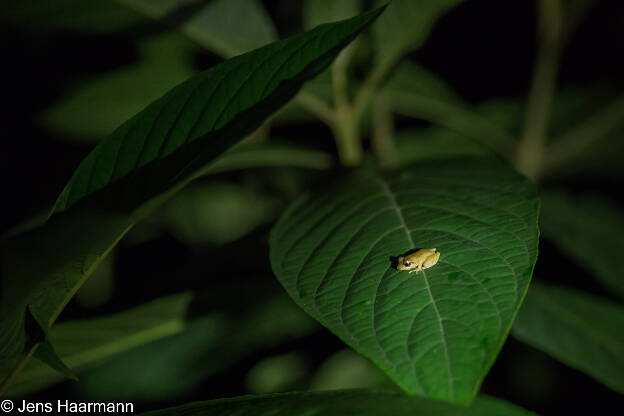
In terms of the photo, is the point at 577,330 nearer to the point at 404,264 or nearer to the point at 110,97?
the point at 404,264

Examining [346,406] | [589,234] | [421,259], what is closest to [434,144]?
[589,234]

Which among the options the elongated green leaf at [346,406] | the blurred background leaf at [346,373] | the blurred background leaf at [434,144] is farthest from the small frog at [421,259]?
the blurred background leaf at [434,144]

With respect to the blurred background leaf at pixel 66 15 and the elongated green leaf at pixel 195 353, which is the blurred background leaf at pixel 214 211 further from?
the blurred background leaf at pixel 66 15

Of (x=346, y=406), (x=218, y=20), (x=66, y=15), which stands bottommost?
(x=346, y=406)

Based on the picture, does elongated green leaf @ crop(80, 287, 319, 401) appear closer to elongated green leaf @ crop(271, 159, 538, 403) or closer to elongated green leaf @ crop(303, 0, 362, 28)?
elongated green leaf @ crop(271, 159, 538, 403)

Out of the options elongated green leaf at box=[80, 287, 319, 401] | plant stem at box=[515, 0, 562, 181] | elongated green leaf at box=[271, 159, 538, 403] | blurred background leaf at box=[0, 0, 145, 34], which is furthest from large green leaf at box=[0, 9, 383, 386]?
plant stem at box=[515, 0, 562, 181]

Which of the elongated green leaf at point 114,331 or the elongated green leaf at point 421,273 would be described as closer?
the elongated green leaf at point 421,273
